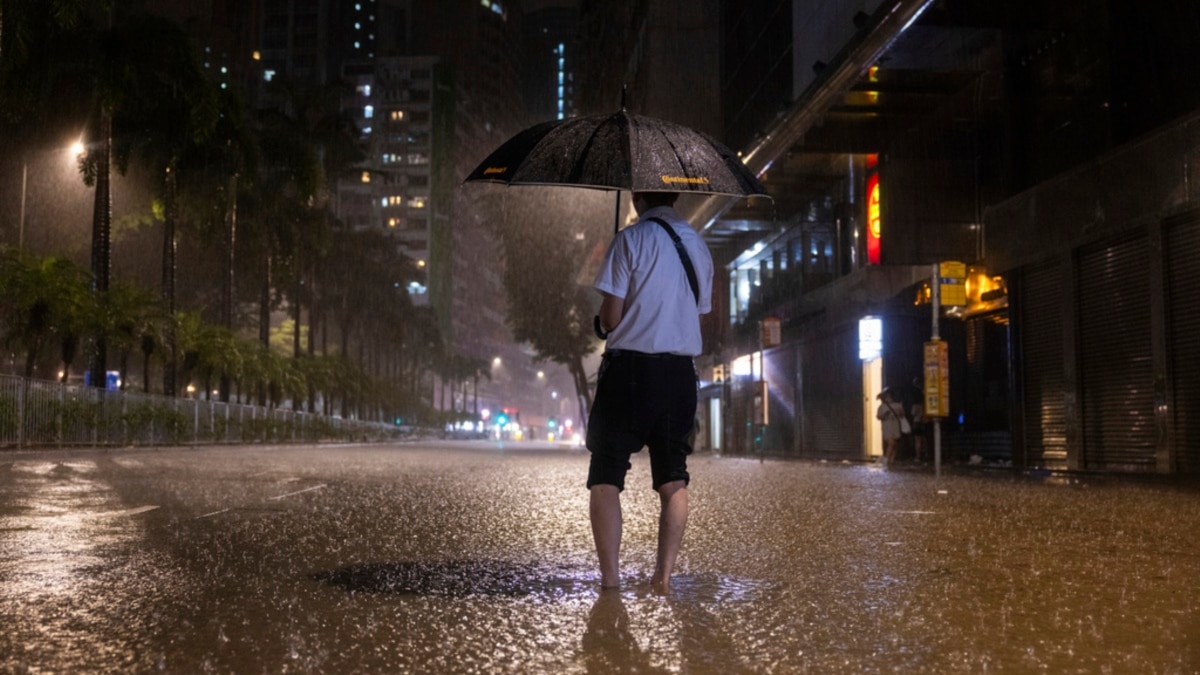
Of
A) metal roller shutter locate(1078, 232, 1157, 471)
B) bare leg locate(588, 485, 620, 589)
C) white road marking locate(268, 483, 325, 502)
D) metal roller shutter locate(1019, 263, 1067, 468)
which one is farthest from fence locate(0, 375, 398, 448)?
bare leg locate(588, 485, 620, 589)

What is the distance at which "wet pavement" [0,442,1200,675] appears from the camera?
3.95 m

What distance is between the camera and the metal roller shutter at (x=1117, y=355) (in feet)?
56.5

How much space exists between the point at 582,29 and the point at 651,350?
282 feet

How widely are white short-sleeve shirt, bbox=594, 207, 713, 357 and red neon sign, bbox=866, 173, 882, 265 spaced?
21335 millimetres

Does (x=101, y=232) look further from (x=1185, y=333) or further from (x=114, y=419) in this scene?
(x=1185, y=333)

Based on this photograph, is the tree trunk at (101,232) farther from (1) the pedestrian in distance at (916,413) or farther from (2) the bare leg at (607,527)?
(2) the bare leg at (607,527)

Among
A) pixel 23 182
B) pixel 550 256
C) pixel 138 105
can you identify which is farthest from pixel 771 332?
pixel 23 182

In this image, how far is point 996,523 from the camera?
352 inches

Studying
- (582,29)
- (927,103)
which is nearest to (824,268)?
(927,103)

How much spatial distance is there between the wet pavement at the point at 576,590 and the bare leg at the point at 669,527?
108 millimetres

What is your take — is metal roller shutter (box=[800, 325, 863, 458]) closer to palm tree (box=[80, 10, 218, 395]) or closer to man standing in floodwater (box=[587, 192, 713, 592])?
palm tree (box=[80, 10, 218, 395])

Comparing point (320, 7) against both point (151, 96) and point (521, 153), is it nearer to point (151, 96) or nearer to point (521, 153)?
point (151, 96)

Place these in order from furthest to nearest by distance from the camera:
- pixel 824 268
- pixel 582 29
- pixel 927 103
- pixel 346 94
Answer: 1. pixel 582 29
2. pixel 346 94
3. pixel 824 268
4. pixel 927 103

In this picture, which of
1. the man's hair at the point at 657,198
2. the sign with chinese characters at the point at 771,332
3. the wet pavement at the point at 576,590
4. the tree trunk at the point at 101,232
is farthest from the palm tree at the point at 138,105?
the man's hair at the point at 657,198
